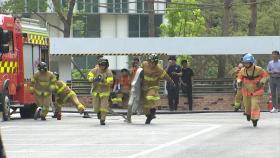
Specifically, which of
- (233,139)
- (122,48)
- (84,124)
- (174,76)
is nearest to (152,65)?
(84,124)

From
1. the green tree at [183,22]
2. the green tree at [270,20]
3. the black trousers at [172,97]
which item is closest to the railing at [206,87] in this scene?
the black trousers at [172,97]

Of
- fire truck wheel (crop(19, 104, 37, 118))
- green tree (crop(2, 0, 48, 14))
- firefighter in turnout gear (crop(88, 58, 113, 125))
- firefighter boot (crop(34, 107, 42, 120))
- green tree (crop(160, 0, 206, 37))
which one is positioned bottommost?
fire truck wheel (crop(19, 104, 37, 118))

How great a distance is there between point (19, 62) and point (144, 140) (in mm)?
9556

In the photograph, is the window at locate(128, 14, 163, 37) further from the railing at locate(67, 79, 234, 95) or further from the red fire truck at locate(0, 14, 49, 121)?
the red fire truck at locate(0, 14, 49, 121)

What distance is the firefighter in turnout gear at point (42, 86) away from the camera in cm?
2472

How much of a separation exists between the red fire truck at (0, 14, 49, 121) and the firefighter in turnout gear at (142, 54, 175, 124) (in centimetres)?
358

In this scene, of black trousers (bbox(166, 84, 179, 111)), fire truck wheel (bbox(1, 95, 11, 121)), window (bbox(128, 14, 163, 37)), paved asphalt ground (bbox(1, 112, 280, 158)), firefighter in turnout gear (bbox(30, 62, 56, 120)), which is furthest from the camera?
window (bbox(128, 14, 163, 37))

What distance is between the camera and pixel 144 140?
53.7 feet

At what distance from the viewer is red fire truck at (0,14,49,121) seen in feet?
78.7

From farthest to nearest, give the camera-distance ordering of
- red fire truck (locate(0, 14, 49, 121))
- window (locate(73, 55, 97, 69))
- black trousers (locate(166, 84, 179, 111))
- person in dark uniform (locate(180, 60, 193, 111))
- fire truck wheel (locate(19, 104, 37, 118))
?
window (locate(73, 55, 97, 69))
person in dark uniform (locate(180, 60, 193, 111))
black trousers (locate(166, 84, 179, 111))
fire truck wheel (locate(19, 104, 37, 118))
red fire truck (locate(0, 14, 49, 121))

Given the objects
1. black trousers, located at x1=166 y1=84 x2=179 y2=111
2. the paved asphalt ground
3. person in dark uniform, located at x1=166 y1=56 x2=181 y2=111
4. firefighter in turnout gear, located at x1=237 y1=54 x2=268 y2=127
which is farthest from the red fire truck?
firefighter in turnout gear, located at x1=237 y1=54 x2=268 y2=127

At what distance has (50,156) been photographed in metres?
13.6

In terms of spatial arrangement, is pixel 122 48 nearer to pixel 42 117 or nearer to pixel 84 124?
pixel 42 117

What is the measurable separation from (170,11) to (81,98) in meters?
21.5
